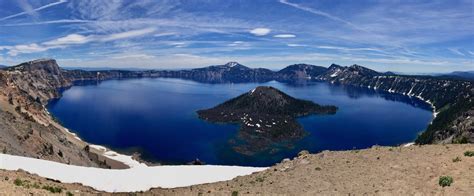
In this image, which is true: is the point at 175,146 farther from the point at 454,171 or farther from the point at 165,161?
the point at 454,171

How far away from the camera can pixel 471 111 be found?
159 m

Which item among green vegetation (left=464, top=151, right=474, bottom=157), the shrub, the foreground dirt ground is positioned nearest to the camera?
the shrub

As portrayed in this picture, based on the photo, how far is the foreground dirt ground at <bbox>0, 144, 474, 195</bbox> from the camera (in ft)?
77.0

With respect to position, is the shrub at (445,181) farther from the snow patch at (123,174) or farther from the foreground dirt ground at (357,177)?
the snow patch at (123,174)

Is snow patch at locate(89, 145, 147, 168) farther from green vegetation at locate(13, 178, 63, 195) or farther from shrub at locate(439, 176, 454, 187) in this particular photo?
shrub at locate(439, 176, 454, 187)

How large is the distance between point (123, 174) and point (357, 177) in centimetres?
2164

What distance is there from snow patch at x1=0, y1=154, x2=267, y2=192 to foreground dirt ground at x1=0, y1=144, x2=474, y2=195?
122 inches

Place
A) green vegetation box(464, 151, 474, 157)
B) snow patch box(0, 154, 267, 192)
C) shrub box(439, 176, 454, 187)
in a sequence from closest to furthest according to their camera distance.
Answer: shrub box(439, 176, 454, 187)
green vegetation box(464, 151, 474, 157)
snow patch box(0, 154, 267, 192)

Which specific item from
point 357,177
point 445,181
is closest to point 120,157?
point 357,177

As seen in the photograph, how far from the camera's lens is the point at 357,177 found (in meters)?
28.2

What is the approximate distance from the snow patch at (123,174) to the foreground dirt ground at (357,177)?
309cm

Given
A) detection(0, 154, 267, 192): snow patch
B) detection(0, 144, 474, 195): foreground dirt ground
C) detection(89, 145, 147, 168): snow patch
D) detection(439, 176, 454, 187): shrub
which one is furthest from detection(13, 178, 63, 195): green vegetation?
detection(89, 145, 147, 168): snow patch

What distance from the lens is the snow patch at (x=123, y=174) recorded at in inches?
1280

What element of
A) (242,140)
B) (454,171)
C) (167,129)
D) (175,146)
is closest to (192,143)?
(175,146)
